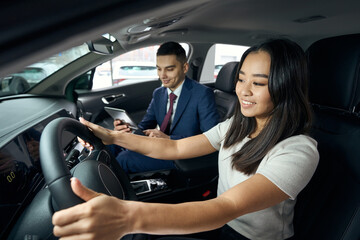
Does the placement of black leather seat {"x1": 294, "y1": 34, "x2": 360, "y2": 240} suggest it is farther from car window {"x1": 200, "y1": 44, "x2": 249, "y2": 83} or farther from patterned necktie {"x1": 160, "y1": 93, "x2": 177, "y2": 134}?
patterned necktie {"x1": 160, "y1": 93, "x2": 177, "y2": 134}

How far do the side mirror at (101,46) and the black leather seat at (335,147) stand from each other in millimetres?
1206

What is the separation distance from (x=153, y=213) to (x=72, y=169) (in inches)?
16.6

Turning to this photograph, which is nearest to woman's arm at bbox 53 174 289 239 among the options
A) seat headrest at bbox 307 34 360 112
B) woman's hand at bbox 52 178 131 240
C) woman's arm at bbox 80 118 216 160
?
woman's hand at bbox 52 178 131 240

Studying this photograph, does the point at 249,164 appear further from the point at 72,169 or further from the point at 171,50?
the point at 171,50

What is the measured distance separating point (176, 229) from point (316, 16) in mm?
1599

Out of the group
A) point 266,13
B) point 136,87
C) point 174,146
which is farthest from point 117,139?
point 136,87

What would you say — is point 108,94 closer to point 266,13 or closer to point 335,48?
point 266,13

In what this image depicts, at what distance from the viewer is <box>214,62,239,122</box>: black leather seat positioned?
7.97 feet

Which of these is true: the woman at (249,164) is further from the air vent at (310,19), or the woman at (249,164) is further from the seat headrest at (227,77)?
the seat headrest at (227,77)

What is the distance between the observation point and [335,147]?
1053 mm

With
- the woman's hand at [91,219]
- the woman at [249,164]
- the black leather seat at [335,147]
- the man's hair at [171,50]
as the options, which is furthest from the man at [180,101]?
the woman's hand at [91,219]

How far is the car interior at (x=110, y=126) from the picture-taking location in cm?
29

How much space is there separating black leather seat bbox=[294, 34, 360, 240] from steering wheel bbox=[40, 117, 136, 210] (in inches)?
29.1

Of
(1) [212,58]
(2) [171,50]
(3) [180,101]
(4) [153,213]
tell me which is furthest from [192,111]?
(1) [212,58]
